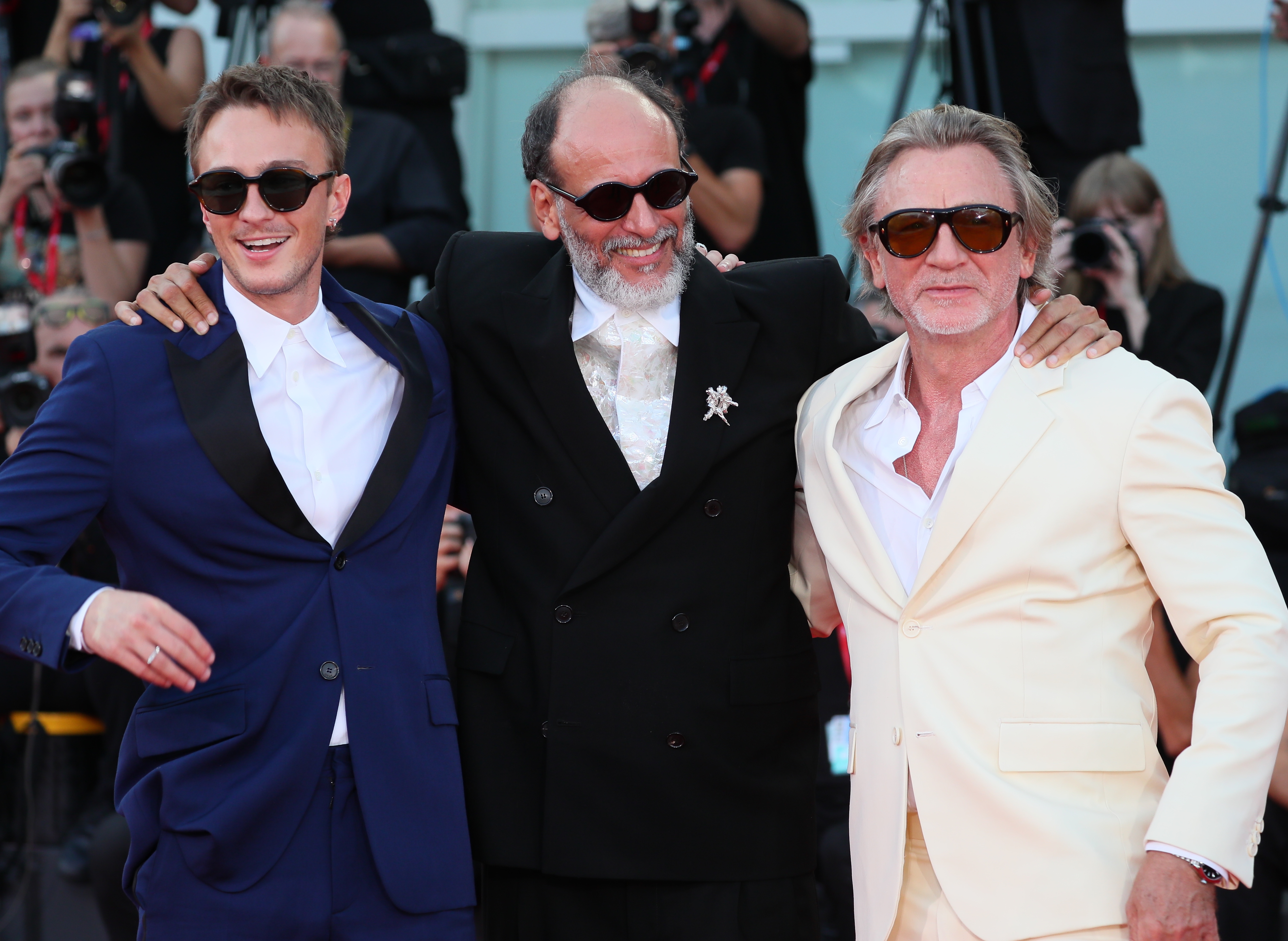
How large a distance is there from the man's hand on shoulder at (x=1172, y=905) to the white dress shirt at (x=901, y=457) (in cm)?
40

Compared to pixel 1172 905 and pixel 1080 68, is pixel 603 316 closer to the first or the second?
pixel 1172 905

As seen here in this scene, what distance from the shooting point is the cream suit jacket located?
7.61 feet

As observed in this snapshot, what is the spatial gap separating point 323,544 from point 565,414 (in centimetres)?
55

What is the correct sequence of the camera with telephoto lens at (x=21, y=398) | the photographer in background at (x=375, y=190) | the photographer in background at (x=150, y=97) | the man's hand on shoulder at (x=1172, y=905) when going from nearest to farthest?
the man's hand on shoulder at (x=1172, y=905) < the camera with telephoto lens at (x=21, y=398) < the photographer in background at (x=375, y=190) < the photographer in background at (x=150, y=97)

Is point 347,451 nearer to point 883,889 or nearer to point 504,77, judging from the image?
point 883,889

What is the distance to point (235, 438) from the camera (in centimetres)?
255

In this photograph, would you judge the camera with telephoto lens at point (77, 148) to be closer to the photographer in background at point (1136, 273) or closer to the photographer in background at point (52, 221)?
the photographer in background at point (52, 221)

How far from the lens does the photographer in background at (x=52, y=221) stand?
5.75 meters

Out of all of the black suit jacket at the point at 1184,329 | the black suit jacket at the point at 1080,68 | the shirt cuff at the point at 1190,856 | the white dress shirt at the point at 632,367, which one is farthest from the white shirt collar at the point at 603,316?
the black suit jacket at the point at 1080,68

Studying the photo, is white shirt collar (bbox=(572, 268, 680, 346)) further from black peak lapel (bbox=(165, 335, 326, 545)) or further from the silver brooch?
black peak lapel (bbox=(165, 335, 326, 545))

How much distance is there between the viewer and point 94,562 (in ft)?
15.8

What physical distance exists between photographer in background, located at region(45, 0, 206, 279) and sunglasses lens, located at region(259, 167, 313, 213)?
3.34m

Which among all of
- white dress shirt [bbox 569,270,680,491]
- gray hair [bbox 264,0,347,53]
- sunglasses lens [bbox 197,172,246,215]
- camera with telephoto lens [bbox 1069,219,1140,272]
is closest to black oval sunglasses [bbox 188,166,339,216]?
sunglasses lens [bbox 197,172,246,215]

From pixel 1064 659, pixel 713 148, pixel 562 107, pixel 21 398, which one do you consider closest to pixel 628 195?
pixel 562 107
